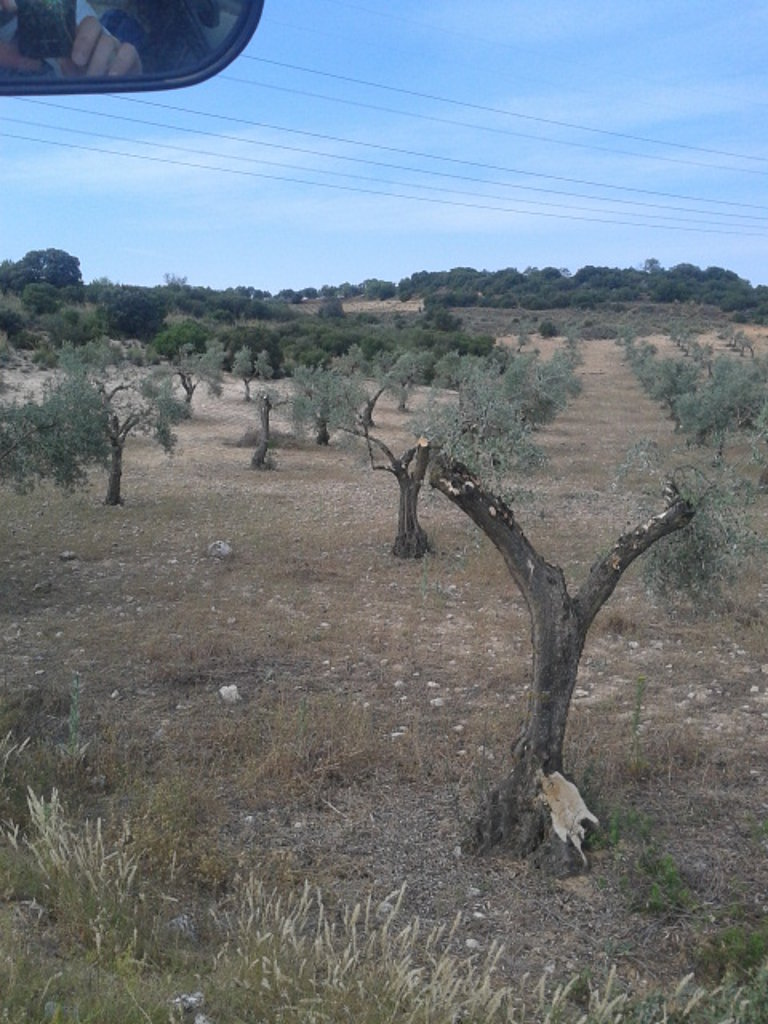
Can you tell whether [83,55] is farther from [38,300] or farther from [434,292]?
[434,292]

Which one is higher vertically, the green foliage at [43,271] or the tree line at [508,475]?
the green foliage at [43,271]

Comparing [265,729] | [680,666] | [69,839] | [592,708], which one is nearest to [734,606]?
[680,666]

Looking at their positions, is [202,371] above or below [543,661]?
above

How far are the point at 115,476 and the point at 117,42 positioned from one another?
1378cm

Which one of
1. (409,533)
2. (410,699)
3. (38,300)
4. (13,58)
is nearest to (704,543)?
(410,699)

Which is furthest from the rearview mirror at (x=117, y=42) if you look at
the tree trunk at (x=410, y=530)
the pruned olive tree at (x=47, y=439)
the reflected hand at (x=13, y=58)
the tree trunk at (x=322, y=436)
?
the tree trunk at (x=322, y=436)

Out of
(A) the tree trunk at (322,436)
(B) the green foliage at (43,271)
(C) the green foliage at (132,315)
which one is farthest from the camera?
(B) the green foliage at (43,271)

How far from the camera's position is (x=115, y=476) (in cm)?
1546

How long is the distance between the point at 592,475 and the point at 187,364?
13.9m

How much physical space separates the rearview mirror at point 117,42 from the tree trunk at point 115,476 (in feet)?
43.9

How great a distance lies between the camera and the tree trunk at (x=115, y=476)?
15281mm

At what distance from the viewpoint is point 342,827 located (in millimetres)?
5449

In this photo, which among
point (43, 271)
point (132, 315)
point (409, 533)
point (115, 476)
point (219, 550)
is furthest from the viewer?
point (43, 271)

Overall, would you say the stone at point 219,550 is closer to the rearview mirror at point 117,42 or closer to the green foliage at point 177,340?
the rearview mirror at point 117,42
